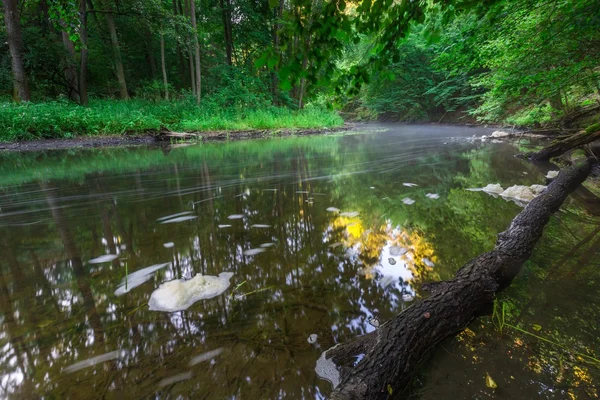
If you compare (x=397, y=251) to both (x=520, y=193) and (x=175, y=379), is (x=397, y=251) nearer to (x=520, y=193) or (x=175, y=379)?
(x=175, y=379)

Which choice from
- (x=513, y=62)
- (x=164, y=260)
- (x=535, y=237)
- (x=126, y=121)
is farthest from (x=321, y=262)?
(x=126, y=121)

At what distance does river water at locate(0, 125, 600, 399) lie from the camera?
1.06m

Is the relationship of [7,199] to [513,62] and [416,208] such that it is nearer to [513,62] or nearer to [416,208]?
[416,208]

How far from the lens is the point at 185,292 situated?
1.57 m

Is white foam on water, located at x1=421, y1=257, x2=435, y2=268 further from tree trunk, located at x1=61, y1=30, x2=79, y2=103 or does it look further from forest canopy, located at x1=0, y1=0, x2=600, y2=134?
tree trunk, located at x1=61, y1=30, x2=79, y2=103

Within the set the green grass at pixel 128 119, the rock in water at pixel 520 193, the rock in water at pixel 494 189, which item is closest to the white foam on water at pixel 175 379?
the rock in water at pixel 520 193

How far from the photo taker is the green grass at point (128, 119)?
817 cm

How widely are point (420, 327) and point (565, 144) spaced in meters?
6.00

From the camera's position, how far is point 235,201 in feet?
11.1

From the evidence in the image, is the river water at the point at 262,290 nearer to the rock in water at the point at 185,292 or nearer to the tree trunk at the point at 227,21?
the rock in water at the point at 185,292

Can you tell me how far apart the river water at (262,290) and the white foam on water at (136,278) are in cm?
1

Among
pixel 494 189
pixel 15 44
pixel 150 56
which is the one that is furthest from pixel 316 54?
pixel 150 56

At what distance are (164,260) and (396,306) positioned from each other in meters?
1.53

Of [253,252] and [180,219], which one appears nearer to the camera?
[253,252]
